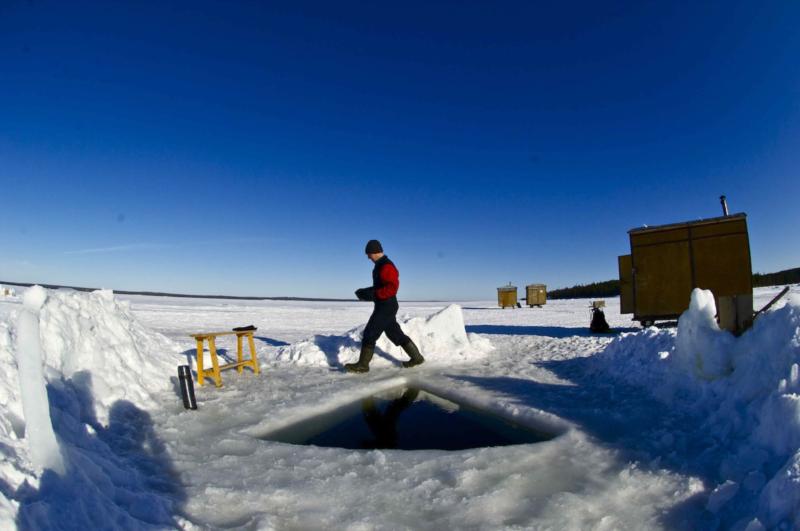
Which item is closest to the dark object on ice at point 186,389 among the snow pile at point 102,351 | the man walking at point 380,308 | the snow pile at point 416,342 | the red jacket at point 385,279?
the snow pile at point 102,351

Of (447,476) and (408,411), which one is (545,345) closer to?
(408,411)

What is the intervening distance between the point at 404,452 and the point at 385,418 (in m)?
1.24

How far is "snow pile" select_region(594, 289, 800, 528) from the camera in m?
2.24

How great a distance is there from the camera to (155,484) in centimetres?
289

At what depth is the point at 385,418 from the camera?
182 inches

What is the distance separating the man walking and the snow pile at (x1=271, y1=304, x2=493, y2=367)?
670 mm

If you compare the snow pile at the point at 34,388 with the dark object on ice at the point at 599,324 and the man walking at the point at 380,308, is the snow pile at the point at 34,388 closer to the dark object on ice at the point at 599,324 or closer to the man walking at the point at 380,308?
the man walking at the point at 380,308

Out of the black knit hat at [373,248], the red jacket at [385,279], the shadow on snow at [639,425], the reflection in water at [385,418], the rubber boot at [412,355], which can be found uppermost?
the black knit hat at [373,248]

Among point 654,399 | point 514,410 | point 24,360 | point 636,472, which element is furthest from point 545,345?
point 24,360

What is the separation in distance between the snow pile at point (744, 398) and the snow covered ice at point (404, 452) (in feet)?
0.04

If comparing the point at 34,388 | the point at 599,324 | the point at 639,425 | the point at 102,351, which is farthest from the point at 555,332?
the point at 34,388

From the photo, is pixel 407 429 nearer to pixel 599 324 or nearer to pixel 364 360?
pixel 364 360

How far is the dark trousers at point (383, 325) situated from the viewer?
673 centimetres

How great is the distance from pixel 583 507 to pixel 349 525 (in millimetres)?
1413
